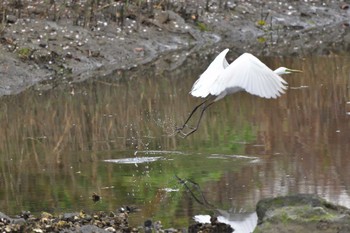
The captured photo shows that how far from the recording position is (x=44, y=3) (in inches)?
807

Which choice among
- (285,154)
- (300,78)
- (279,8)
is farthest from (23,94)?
(279,8)

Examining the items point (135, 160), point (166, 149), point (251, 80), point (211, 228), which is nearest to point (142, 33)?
point (166, 149)

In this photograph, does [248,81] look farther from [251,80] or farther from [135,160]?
[135,160]

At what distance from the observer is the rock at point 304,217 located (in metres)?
7.20

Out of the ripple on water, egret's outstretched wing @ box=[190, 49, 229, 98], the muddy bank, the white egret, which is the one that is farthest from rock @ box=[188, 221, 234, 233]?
the muddy bank

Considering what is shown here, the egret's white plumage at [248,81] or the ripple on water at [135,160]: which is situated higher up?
the egret's white plumage at [248,81]

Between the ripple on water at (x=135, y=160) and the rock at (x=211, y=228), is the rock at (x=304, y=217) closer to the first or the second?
the rock at (x=211, y=228)

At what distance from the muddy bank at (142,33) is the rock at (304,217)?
29.3 feet

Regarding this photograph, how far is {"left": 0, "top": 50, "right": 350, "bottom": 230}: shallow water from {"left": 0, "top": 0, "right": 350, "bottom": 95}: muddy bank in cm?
121

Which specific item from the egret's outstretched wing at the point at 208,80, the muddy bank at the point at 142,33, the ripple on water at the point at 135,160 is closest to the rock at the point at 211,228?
the egret's outstretched wing at the point at 208,80

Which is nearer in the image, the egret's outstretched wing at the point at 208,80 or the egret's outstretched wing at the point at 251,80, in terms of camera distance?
the egret's outstretched wing at the point at 251,80

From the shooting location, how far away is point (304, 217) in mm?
7273

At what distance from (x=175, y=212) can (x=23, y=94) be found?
7.48 metres

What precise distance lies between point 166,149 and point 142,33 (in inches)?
374
